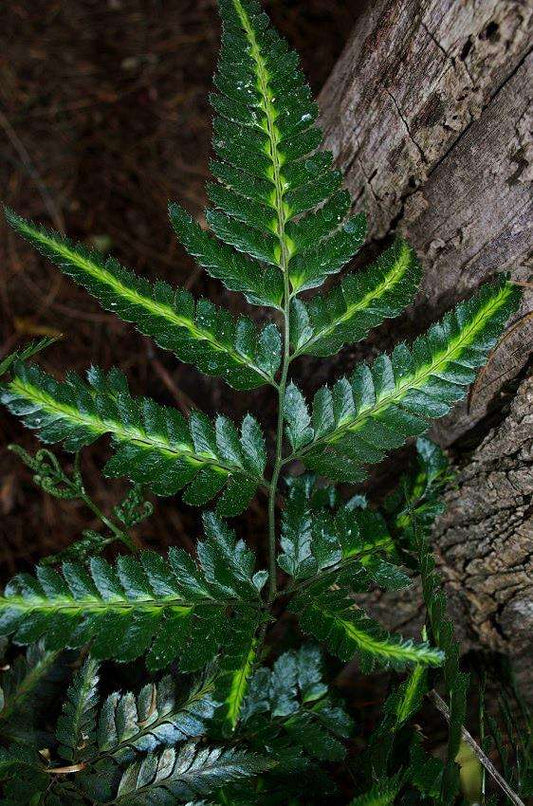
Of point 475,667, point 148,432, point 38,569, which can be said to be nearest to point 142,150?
point 148,432

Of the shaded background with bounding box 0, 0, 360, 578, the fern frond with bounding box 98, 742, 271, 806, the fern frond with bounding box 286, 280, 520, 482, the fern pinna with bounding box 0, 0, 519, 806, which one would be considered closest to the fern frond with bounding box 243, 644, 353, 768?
the fern pinna with bounding box 0, 0, 519, 806

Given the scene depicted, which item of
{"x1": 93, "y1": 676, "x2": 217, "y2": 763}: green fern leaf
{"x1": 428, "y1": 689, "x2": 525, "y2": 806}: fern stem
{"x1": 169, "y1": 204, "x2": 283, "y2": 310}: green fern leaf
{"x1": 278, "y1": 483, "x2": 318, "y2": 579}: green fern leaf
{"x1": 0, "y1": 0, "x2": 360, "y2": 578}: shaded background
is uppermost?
{"x1": 0, "y1": 0, "x2": 360, "y2": 578}: shaded background

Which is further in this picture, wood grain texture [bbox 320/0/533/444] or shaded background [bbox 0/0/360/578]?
shaded background [bbox 0/0/360/578]

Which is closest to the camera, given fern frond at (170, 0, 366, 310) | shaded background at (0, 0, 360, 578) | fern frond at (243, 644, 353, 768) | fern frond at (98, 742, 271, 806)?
fern frond at (170, 0, 366, 310)

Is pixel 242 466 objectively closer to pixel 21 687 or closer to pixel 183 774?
pixel 183 774

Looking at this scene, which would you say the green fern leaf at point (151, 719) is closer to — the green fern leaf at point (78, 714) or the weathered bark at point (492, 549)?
the green fern leaf at point (78, 714)

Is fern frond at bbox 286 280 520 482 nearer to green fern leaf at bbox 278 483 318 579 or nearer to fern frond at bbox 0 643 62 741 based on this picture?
green fern leaf at bbox 278 483 318 579

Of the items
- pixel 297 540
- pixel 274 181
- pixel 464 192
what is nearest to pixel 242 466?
pixel 297 540

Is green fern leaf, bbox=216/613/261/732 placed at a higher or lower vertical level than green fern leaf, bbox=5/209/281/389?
lower
